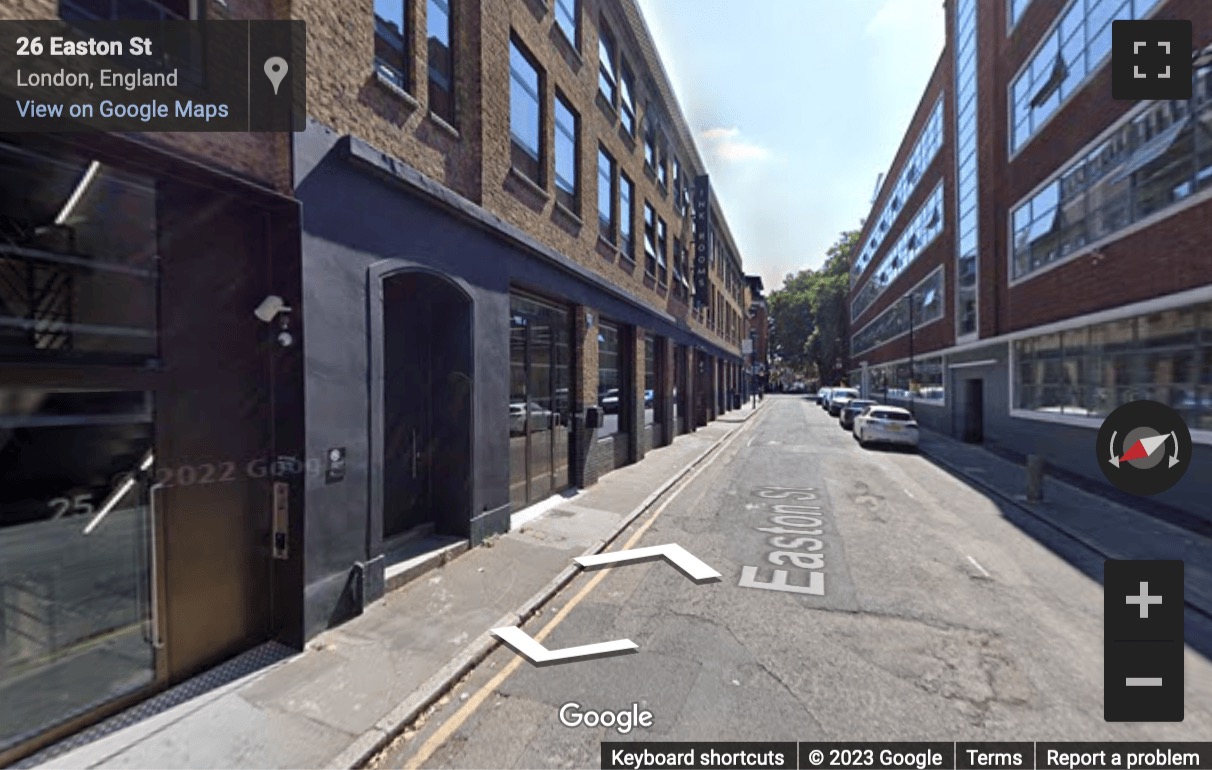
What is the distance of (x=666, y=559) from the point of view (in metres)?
7.04

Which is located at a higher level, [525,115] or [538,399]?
[525,115]

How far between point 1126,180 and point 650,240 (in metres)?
12.1

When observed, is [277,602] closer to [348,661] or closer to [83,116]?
[348,661]

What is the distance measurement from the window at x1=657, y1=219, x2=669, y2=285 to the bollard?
12.0 m

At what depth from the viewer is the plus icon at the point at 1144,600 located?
5462 millimetres

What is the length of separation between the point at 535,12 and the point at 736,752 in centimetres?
1168

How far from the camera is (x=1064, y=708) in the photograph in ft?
12.2

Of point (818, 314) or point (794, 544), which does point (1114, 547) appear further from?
point (818, 314)

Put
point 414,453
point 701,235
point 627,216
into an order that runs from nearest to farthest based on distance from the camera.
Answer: point 414,453
point 627,216
point 701,235

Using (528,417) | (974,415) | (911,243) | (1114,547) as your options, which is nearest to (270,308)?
(528,417)

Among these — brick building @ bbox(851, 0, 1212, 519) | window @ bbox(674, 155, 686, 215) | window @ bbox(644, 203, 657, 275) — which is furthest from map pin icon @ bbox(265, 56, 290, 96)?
window @ bbox(674, 155, 686, 215)

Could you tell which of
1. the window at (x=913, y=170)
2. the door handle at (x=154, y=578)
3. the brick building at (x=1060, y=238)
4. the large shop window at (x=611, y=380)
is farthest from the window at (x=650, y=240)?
the window at (x=913, y=170)

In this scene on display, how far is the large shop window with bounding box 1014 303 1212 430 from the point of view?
962cm

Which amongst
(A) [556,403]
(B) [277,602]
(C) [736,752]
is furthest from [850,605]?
(A) [556,403]
